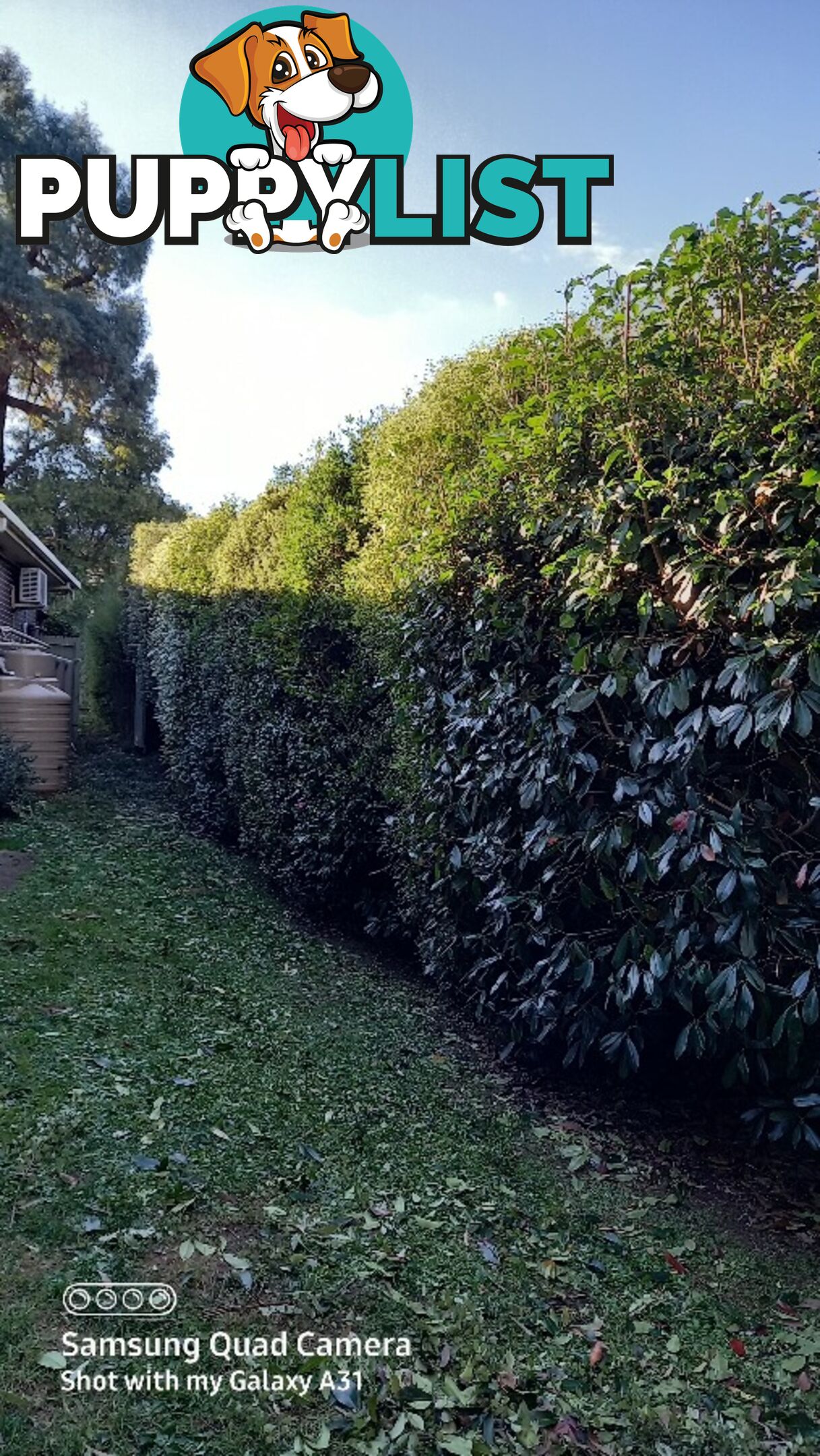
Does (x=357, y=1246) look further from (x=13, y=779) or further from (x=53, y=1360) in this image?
(x=13, y=779)

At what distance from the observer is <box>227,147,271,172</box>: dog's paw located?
14.0 feet

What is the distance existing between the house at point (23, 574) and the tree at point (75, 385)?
548 centimetres

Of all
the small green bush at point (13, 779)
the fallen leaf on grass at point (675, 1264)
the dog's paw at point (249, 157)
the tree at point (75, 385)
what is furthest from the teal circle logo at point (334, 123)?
the tree at point (75, 385)

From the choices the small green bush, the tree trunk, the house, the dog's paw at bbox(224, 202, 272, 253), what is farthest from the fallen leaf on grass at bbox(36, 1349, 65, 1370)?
the tree trunk

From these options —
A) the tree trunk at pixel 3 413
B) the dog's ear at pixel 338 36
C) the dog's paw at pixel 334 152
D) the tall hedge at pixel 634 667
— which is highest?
the tree trunk at pixel 3 413

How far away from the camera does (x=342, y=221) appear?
4.30 meters

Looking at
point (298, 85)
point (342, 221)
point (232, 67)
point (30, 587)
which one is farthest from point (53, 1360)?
point (30, 587)

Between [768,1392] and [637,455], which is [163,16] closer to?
[637,455]

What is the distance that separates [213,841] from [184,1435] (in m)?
6.38

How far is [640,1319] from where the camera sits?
2.34 metres

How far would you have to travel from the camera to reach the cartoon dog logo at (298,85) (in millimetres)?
4172

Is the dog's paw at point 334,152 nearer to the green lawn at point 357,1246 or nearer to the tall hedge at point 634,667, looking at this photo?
the tall hedge at point 634,667

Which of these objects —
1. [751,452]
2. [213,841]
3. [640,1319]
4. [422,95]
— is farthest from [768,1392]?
[213,841]

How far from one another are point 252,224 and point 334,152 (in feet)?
1.76
